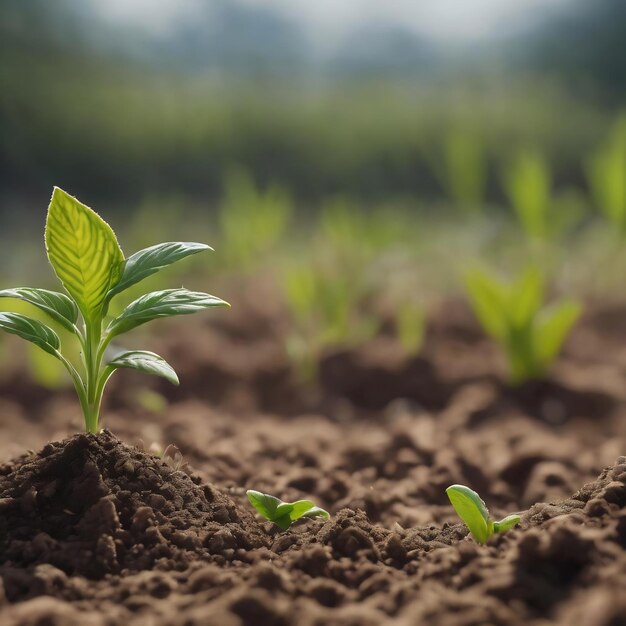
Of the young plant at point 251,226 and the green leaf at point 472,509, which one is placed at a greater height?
the young plant at point 251,226

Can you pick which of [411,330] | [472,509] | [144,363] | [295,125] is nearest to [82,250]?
[144,363]

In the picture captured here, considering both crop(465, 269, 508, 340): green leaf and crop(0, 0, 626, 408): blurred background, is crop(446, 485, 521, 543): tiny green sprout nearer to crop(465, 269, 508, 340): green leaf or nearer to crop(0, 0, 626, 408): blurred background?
crop(465, 269, 508, 340): green leaf

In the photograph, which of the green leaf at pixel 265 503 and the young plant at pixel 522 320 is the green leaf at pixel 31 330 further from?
the young plant at pixel 522 320

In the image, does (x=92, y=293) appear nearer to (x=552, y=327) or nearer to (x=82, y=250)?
(x=82, y=250)

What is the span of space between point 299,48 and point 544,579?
5.52 metres

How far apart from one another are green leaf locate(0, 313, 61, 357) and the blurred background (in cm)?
208

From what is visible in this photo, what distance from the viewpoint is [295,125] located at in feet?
18.6

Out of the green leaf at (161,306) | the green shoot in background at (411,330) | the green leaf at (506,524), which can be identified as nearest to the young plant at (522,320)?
the green shoot in background at (411,330)

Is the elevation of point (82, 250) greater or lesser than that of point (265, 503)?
greater

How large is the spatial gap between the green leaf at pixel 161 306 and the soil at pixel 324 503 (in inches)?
6.2

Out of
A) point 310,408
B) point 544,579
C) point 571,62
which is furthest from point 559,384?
point 571,62

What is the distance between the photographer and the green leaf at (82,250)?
892 mm

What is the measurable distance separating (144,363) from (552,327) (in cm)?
120

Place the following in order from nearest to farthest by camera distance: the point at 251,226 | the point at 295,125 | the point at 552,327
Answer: the point at 552,327 → the point at 251,226 → the point at 295,125
